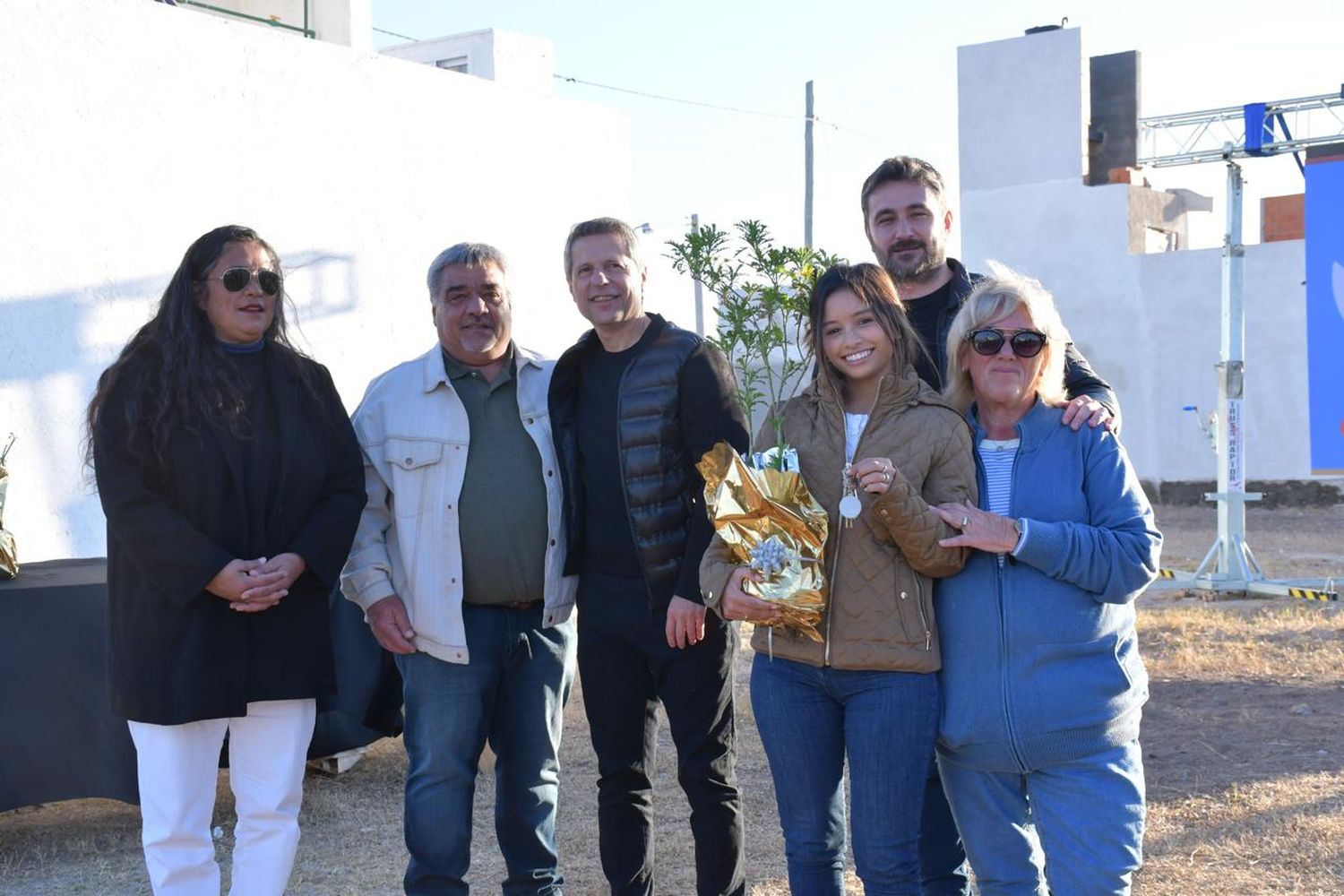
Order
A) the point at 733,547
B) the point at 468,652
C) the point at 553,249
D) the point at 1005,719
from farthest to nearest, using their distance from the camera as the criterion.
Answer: the point at 553,249, the point at 468,652, the point at 733,547, the point at 1005,719

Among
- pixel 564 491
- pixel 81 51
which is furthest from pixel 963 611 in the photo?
pixel 81 51

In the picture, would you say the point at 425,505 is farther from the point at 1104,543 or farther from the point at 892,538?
the point at 1104,543

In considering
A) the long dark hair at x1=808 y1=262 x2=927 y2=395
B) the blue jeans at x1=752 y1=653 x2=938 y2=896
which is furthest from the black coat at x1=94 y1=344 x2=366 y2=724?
the long dark hair at x1=808 y1=262 x2=927 y2=395

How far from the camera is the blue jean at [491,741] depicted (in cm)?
337

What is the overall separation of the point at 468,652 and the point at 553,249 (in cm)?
596

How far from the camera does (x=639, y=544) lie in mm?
3332

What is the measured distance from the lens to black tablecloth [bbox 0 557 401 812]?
445 cm

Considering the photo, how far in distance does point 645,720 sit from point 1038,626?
125 centimetres

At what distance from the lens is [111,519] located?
3.08 m

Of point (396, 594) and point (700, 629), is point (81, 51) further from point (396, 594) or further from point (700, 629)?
point (700, 629)

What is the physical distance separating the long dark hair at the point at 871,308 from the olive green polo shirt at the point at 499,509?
0.91 m

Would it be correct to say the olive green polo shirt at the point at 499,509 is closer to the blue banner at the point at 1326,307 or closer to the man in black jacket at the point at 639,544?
the man in black jacket at the point at 639,544

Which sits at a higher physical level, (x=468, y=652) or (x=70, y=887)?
(x=468, y=652)

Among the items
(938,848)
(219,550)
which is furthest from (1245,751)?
(219,550)
